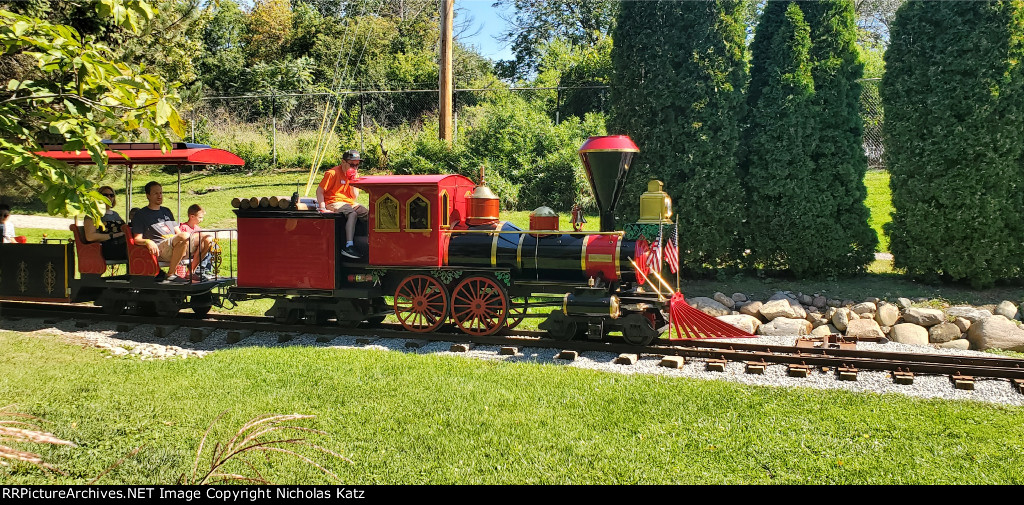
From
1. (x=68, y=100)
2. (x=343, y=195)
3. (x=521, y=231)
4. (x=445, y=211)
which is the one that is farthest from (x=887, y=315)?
(x=68, y=100)

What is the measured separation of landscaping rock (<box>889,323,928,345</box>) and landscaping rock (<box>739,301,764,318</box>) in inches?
71.2

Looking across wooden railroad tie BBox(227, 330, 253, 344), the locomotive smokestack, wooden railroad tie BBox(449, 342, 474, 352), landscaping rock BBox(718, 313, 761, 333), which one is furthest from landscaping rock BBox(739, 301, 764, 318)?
wooden railroad tie BBox(227, 330, 253, 344)

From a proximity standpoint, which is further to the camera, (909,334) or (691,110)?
(691,110)

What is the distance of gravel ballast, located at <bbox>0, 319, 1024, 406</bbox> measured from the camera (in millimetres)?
6738

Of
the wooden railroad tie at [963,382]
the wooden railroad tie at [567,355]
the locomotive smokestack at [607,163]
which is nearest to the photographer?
the wooden railroad tie at [963,382]

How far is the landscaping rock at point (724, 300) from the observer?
10.9m

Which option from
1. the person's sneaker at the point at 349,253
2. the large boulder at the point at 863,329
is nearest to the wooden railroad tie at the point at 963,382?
the large boulder at the point at 863,329

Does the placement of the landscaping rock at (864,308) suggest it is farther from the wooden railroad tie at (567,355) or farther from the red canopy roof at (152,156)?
the red canopy roof at (152,156)

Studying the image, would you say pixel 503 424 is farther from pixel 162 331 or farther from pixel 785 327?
pixel 162 331

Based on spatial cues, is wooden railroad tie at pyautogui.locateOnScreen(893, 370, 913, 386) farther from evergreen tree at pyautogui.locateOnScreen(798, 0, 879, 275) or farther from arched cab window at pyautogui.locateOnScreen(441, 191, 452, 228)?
arched cab window at pyautogui.locateOnScreen(441, 191, 452, 228)

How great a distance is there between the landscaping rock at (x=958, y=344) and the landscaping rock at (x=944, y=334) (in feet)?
0.39

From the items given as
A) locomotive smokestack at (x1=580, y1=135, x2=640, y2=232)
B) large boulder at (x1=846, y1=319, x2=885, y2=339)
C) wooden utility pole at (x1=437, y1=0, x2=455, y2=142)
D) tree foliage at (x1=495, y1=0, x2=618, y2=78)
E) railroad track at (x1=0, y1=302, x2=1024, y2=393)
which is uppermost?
tree foliage at (x1=495, y1=0, x2=618, y2=78)

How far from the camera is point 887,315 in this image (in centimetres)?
977

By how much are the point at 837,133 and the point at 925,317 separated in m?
3.47
